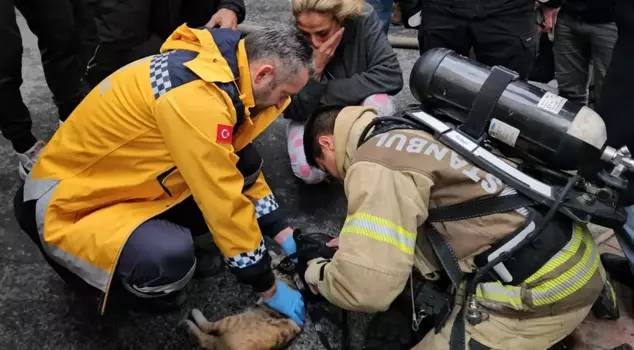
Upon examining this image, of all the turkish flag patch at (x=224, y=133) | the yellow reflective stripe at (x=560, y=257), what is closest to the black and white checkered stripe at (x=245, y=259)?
the turkish flag patch at (x=224, y=133)

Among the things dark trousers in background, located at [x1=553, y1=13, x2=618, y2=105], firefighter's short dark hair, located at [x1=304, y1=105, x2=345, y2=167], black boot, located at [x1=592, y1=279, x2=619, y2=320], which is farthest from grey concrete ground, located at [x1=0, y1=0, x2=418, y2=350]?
dark trousers in background, located at [x1=553, y1=13, x2=618, y2=105]

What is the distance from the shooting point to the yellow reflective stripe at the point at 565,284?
1819 millimetres

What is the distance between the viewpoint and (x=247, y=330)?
2129 millimetres

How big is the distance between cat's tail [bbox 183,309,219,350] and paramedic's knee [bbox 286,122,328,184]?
97cm

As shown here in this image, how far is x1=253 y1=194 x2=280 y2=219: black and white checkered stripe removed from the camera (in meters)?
2.34

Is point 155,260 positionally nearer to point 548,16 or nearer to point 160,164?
point 160,164

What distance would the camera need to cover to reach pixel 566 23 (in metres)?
3.37

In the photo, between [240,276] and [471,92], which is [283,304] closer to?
[240,276]

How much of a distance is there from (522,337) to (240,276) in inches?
35.3

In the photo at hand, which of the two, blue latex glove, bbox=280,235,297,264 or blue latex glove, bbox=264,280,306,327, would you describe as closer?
blue latex glove, bbox=264,280,306,327

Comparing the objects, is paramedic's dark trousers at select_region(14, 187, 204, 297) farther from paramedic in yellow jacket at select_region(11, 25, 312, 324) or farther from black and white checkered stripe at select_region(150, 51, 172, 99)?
black and white checkered stripe at select_region(150, 51, 172, 99)

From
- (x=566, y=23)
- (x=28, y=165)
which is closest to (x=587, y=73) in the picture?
(x=566, y=23)

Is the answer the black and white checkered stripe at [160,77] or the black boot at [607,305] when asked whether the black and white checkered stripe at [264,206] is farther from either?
the black boot at [607,305]

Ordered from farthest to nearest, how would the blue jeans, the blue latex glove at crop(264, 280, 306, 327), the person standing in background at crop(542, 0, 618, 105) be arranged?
the blue jeans, the person standing in background at crop(542, 0, 618, 105), the blue latex glove at crop(264, 280, 306, 327)
